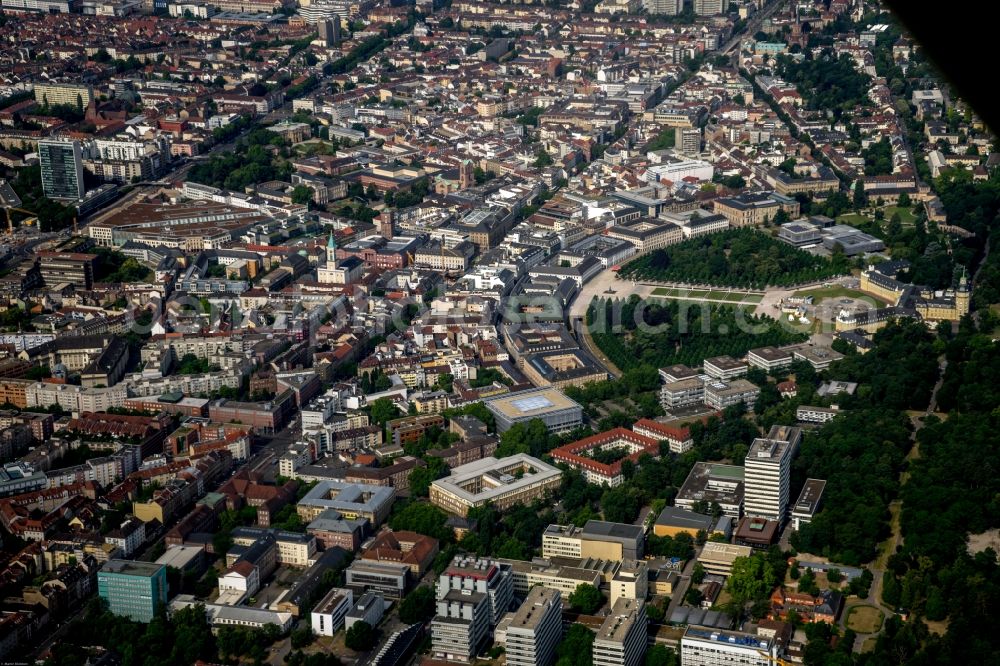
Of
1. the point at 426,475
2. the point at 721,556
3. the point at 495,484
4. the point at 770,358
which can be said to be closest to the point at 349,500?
the point at 426,475

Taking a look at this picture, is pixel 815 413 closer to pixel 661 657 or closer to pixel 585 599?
pixel 585 599

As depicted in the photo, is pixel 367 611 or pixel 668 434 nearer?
pixel 367 611

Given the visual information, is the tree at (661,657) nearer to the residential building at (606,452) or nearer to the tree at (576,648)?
the tree at (576,648)

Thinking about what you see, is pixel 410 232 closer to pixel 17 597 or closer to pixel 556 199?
pixel 556 199

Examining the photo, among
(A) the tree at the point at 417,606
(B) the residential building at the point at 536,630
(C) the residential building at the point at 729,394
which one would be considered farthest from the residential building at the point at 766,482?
(A) the tree at the point at 417,606

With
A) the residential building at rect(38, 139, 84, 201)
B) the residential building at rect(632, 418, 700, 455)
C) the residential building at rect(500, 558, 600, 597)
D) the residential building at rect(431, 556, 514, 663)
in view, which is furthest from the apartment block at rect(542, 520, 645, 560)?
the residential building at rect(38, 139, 84, 201)

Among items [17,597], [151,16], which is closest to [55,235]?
[17,597]
